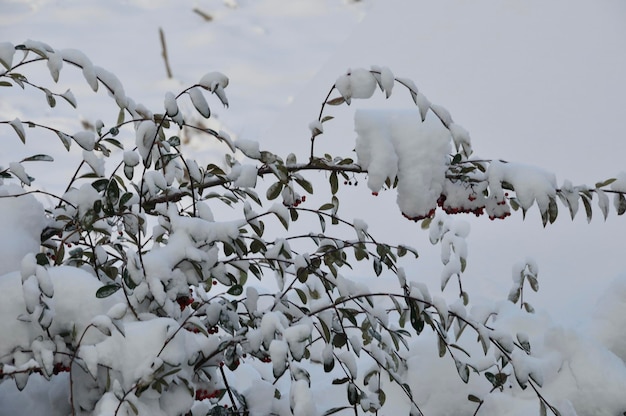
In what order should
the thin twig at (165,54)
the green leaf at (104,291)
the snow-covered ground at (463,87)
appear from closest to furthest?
the green leaf at (104,291)
the snow-covered ground at (463,87)
the thin twig at (165,54)

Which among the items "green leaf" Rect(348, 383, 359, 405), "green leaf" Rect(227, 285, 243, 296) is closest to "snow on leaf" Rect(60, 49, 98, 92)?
"green leaf" Rect(227, 285, 243, 296)

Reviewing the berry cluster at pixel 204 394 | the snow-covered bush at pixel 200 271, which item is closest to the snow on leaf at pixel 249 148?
the snow-covered bush at pixel 200 271

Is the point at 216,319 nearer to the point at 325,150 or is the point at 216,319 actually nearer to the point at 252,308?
the point at 252,308

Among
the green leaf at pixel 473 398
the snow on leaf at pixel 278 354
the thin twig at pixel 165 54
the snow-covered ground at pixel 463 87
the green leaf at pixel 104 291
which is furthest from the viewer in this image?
the thin twig at pixel 165 54

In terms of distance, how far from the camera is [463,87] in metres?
3.51

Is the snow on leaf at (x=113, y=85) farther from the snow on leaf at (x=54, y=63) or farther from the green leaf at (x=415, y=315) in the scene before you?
the green leaf at (x=415, y=315)

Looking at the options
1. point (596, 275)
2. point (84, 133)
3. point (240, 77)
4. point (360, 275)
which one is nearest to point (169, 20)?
point (240, 77)

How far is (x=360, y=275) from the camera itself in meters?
2.77

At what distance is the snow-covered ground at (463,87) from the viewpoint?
2.31 meters

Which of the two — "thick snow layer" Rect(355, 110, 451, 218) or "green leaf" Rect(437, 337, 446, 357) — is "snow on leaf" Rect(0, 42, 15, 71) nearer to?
"thick snow layer" Rect(355, 110, 451, 218)

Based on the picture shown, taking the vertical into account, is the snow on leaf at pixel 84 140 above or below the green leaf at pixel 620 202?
below

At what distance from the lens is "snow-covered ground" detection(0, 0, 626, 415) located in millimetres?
2307

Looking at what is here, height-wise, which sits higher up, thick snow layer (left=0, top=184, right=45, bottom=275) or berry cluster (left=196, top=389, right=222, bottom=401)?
thick snow layer (left=0, top=184, right=45, bottom=275)

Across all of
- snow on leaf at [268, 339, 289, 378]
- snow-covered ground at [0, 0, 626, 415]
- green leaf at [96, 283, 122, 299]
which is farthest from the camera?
snow-covered ground at [0, 0, 626, 415]
